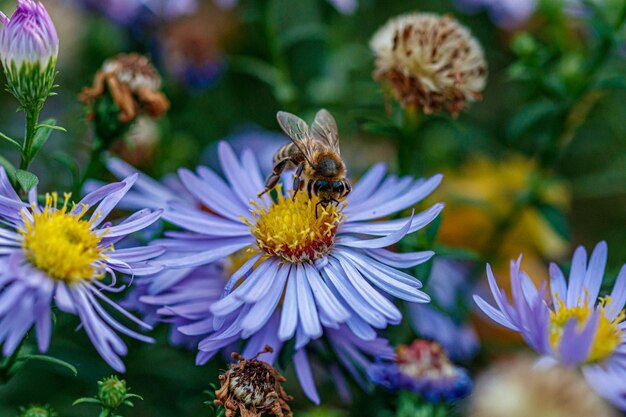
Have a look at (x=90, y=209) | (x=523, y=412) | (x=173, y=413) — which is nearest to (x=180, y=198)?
(x=90, y=209)

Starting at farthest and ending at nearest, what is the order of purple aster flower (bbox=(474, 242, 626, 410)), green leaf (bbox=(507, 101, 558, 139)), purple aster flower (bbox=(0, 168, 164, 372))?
1. green leaf (bbox=(507, 101, 558, 139))
2. purple aster flower (bbox=(474, 242, 626, 410))
3. purple aster flower (bbox=(0, 168, 164, 372))

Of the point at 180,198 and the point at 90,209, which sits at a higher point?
the point at 180,198

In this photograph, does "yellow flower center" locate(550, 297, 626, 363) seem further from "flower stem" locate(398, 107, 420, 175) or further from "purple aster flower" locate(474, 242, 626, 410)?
"flower stem" locate(398, 107, 420, 175)

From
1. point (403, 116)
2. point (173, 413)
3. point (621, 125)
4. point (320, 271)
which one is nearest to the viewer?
point (320, 271)

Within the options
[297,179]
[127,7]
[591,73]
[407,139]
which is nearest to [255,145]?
[127,7]

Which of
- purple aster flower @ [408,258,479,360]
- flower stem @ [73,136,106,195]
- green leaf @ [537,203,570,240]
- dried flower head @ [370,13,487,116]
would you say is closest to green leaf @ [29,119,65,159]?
flower stem @ [73,136,106,195]

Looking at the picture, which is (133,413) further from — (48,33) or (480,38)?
(480,38)
